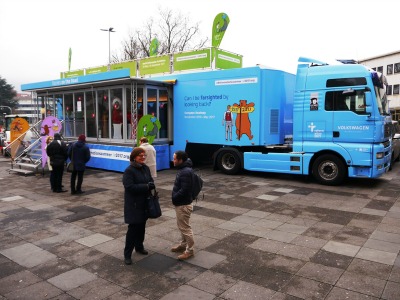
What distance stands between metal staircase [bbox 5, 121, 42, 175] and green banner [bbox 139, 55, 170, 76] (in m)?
5.75

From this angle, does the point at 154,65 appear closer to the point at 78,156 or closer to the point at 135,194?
the point at 78,156

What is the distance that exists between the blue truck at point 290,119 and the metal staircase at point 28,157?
527 cm

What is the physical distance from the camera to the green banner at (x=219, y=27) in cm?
1598

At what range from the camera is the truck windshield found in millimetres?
9547

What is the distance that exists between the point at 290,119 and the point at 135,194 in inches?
342

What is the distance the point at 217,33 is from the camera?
1622cm

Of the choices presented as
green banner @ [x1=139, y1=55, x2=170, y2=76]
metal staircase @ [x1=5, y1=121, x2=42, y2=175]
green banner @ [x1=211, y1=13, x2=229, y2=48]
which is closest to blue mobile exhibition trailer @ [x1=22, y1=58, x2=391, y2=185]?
metal staircase @ [x1=5, y1=121, x2=42, y2=175]

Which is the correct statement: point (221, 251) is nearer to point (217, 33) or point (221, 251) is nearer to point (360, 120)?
point (360, 120)

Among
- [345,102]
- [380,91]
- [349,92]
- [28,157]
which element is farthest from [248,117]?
[28,157]

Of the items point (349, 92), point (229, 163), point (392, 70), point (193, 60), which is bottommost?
point (229, 163)

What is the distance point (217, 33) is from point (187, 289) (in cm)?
1401

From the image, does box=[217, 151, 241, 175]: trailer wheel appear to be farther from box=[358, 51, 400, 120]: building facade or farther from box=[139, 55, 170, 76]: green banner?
box=[358, 51, 400, 120]: building facade

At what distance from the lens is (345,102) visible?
977cm

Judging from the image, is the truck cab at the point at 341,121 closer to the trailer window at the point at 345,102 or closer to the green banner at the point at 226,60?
the trailer window at the point at 345,102
